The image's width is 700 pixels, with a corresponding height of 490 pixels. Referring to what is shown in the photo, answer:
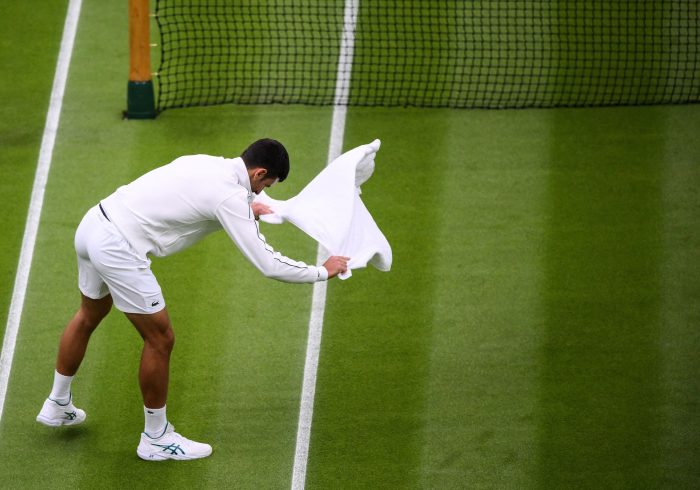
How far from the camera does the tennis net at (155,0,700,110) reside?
428 inches

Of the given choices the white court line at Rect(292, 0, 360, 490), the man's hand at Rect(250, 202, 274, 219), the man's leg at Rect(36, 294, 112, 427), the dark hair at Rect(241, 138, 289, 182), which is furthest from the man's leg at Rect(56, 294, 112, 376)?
the white court line at Rect(292, 0, 360, 490)

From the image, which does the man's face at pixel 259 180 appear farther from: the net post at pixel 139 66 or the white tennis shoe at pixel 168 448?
the net post at pixel 139 66

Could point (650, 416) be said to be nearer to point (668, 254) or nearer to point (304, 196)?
point (668, 254)

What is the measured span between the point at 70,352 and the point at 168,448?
2.64 ft

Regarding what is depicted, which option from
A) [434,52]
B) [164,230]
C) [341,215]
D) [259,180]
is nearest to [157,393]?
[164,230]

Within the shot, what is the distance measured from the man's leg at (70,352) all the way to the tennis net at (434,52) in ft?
12.9

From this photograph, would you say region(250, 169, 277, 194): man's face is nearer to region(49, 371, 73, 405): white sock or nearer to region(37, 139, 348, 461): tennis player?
region(37, 139, 348, 461): tennis player

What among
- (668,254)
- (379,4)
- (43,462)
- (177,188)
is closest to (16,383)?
(43,462)

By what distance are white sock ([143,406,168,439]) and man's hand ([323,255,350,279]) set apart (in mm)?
1278

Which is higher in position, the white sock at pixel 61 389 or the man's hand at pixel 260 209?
the man's hand at pixel 260 209

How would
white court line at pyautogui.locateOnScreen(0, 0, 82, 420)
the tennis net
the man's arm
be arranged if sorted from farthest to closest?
1. the tennis net
2. white court line at pyautogui.locateOnScreen(0, 0, 82, 420)
3. the man's arm

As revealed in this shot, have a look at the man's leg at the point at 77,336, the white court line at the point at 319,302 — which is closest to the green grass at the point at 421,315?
the white court line at the point at 319,302

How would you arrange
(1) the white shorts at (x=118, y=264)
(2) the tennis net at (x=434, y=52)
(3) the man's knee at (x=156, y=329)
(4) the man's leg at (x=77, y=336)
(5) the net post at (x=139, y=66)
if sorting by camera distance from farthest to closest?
1. (2) the tennis net at (x=434, y=52)
2. (5) the net post at (x=139, y=66)
3. (4) the man's leg at (x=77, y=336)
4. (3) the man's knee at (x=156, y=329)
5. (1) the white shorts at (x=118, y=264)

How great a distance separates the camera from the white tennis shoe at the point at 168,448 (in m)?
7.08
